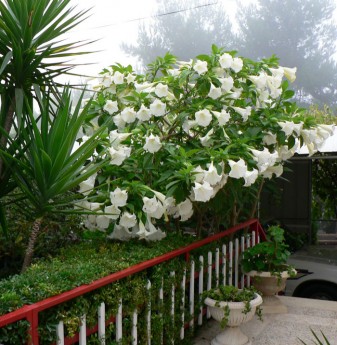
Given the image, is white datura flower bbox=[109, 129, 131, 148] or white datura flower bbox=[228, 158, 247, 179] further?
white datura flower bbox=[109, 129, 131, 148]

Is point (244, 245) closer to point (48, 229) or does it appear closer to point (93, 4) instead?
point (48, 229)

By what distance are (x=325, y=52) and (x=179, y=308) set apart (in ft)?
70.9

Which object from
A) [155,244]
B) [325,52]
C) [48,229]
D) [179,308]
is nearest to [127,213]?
[155,244]

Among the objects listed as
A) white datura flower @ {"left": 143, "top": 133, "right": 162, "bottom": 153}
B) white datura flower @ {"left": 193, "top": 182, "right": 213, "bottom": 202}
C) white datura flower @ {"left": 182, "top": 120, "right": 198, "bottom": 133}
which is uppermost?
white datura flower @ {"left": 182, "top": 120, "right": 198, "bottom": 133}

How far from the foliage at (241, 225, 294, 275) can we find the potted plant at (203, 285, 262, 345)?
0.83 meters

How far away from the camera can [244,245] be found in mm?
5391

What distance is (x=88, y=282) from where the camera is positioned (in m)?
2.80

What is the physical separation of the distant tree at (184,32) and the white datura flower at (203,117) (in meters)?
20.3

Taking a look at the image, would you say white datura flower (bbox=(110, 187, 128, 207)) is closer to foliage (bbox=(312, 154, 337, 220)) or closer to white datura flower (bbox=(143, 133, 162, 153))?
white datura flower (bbox=(143, 133, 162, 153))

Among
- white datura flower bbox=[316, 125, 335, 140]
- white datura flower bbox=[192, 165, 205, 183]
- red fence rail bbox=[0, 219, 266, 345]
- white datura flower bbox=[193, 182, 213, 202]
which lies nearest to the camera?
red fence rail bbox=[0, 219, 266, 345]

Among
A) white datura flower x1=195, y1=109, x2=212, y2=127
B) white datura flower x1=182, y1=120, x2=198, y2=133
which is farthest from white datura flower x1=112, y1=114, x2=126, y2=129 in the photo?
white datura flower x1=195, y1=109, x2=212, y2=127

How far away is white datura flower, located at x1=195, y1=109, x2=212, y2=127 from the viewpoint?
158 inches

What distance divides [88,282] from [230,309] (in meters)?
1.49

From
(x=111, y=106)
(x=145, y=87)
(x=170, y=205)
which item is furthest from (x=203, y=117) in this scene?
(x=111, y=106)
